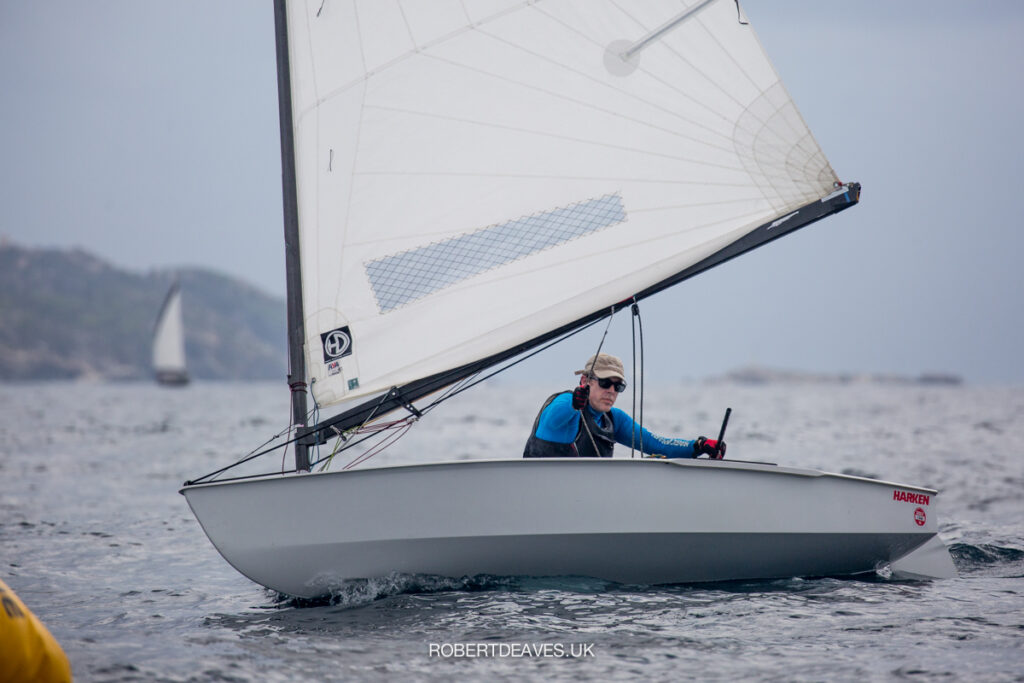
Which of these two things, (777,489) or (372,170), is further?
(372,170)

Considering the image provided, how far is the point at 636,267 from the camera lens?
5.49 m

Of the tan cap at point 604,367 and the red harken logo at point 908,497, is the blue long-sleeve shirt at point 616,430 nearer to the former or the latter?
the tan cap at point 604,367

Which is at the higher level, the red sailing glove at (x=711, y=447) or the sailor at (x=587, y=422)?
the sailor at (x=587, y=422)

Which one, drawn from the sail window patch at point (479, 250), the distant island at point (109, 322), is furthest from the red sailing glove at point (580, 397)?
the distant island at point (109, 322)

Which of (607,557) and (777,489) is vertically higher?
(777,489)

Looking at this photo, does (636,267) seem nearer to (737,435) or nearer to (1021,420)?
(737,435)

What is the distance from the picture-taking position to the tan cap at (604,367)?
550 centimetres

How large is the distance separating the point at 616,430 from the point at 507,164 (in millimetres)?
1775

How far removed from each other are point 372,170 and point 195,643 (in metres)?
2.76

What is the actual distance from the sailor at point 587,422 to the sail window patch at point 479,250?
2.51 feet

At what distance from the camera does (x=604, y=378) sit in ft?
18.1

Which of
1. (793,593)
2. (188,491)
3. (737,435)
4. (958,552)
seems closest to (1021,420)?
(737,435)

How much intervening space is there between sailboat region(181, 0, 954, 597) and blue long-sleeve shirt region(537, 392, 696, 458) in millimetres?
426

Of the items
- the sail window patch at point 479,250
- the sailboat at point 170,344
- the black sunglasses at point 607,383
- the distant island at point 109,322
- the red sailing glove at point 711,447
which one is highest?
the distant island at point 109,322
